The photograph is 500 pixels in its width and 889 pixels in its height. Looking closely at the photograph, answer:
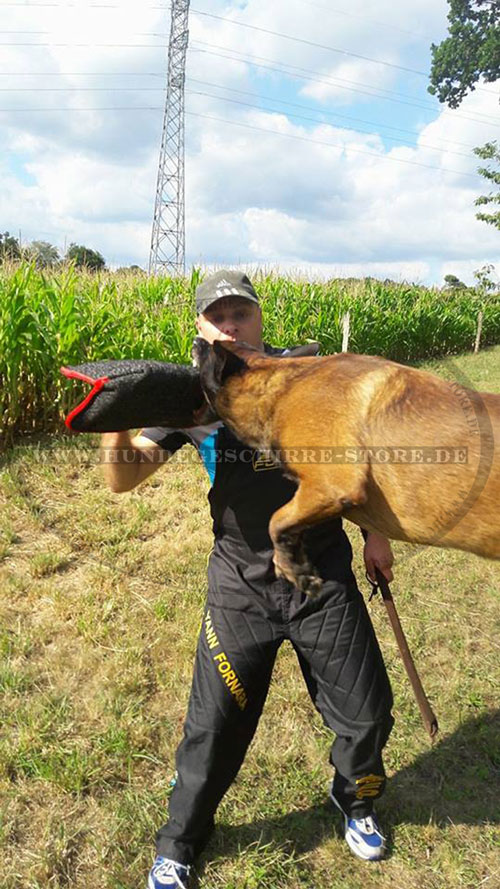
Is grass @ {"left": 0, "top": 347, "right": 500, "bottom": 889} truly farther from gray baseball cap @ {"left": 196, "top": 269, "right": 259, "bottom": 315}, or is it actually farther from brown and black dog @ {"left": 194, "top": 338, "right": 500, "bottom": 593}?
gray baseball cap @ {"left": 196, "top": 269, "right": 259, "bottom": 315}

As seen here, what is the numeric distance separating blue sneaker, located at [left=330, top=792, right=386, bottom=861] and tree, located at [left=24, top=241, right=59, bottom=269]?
7143mm

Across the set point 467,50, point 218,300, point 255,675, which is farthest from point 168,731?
point 467,50

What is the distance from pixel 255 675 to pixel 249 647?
14cm

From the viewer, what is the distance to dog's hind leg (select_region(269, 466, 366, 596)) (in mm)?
1784

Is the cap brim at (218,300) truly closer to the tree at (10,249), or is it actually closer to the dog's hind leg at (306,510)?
the dog's hind leg at (306,510)

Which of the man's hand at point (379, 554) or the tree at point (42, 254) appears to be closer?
the man's hand at point (379, 554)

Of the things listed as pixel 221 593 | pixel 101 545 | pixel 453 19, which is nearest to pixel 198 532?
pixel 101 545

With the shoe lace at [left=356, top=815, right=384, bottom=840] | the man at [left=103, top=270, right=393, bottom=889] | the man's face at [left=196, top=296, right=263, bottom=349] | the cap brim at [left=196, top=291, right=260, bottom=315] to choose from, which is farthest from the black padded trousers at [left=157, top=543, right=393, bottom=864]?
the cap brim at [left=196, top=291, right=260, bottom=315]

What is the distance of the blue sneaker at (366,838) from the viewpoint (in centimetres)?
268

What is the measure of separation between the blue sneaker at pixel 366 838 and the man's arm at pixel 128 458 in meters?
1.83

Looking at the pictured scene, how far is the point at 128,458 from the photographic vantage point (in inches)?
104

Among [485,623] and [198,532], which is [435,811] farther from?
[198,532]

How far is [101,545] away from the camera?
515cm

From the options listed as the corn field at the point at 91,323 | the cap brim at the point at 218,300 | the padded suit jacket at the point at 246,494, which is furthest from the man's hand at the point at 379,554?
the corn field at the point at 91,323
